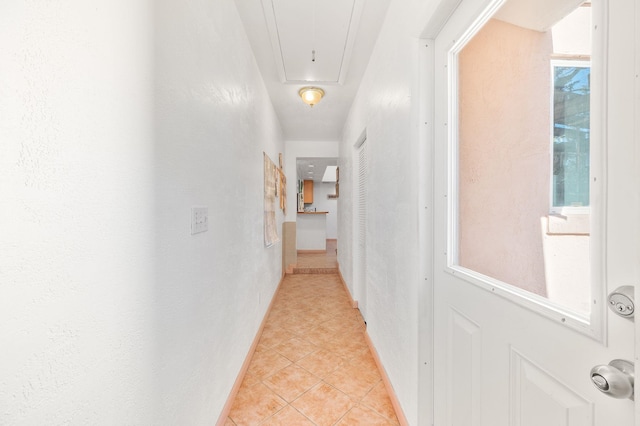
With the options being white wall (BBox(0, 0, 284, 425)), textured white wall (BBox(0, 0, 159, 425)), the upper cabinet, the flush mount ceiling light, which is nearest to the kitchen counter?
the upper cabinet

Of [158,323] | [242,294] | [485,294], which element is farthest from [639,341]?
[242,294]

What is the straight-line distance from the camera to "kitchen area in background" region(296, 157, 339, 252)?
5949mm

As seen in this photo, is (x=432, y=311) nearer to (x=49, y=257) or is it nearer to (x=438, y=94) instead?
(x=438, y=94)

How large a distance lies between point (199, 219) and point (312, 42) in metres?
1.61

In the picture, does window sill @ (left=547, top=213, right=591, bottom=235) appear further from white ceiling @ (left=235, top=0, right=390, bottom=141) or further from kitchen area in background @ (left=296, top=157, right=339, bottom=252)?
kitchen area in background @ (left=296, top=157, right=339, bottom=252)

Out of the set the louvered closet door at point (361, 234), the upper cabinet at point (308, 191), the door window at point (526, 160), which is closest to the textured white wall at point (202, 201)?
the door window at point (526, 160)

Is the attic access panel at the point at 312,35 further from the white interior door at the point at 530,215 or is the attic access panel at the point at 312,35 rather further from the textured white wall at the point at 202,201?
the white interior door at the point at 530,215

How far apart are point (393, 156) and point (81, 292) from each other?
4.73ft

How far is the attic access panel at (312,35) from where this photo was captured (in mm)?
1535

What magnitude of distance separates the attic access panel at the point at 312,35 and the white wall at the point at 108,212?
562 millimetres

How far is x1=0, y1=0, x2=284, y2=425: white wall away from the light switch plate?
1.3 inches

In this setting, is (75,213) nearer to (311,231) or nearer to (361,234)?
(361,234)

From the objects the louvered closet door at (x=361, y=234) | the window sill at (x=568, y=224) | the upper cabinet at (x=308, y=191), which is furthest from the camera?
the upper cabinet at (x=308, y=191)

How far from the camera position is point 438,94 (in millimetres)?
1083
